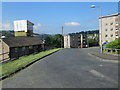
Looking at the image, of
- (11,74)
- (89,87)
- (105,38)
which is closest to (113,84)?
(89,87)

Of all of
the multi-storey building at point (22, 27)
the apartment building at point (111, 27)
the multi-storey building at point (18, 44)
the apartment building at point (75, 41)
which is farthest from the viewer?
the apartment building at point (75, 41)

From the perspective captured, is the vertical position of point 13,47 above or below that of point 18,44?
below

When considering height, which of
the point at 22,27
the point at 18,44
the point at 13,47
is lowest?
the point at 13,47

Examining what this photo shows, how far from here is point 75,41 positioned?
350 ft

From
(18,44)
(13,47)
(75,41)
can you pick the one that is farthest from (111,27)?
(75,41)

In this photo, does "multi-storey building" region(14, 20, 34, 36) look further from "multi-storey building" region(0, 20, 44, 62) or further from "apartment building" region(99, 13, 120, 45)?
"apartment building" region(99, 13, 120, 45)

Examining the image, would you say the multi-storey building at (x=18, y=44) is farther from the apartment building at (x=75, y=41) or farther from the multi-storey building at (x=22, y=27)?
the apartment building at (x=75, y=41)

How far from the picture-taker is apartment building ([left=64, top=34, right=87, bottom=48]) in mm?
104344

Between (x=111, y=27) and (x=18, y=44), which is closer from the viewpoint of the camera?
(x=18, y=44)

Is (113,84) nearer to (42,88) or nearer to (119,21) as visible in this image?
(42,88)

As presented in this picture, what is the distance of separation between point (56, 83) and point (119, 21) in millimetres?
54258

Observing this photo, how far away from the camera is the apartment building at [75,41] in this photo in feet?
342

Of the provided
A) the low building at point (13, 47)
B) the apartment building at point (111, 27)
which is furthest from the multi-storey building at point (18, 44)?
the apartment building at point (111, 27)

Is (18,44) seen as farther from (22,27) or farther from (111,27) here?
(111,27)
